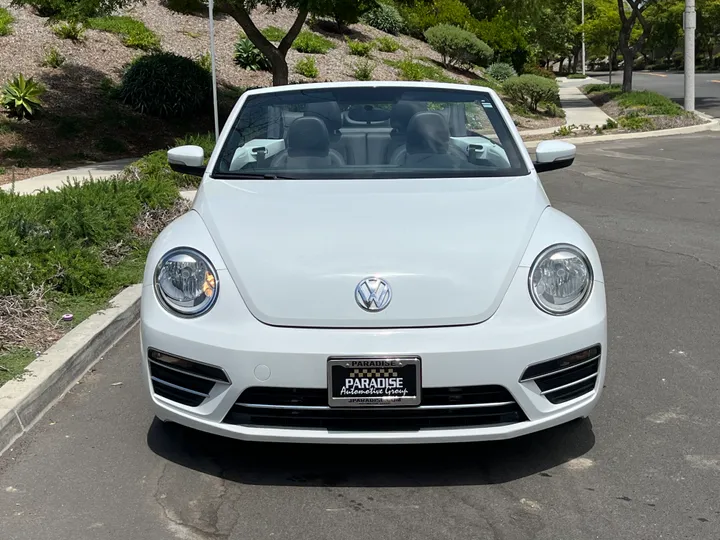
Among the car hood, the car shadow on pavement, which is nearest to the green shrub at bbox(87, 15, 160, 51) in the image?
the car hood

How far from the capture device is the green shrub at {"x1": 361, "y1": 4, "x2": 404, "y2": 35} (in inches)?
1351

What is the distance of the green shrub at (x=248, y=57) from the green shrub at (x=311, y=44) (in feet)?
10.8

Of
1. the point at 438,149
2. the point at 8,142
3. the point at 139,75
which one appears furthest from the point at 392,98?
the point at 139,75

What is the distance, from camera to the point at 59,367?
191 inches

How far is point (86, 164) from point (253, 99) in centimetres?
1011

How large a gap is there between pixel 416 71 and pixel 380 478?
25166 mm

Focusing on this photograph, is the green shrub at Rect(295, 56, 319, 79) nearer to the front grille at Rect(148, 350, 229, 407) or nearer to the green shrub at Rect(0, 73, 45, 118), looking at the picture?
the green shrub at Rect(0, 73, 45, 118)

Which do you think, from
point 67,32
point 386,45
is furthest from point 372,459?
point 386,45

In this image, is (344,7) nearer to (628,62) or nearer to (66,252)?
(66,252)

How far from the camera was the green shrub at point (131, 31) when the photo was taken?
2328 cm

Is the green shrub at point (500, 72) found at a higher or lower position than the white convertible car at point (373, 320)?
lower

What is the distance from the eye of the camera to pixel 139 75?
1906 centimetres

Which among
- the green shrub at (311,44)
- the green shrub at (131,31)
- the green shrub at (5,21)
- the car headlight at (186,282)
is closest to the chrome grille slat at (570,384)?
the car headlight at (186,282)

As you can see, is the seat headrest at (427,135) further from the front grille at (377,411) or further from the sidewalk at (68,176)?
the sidewalk at (68,176)
